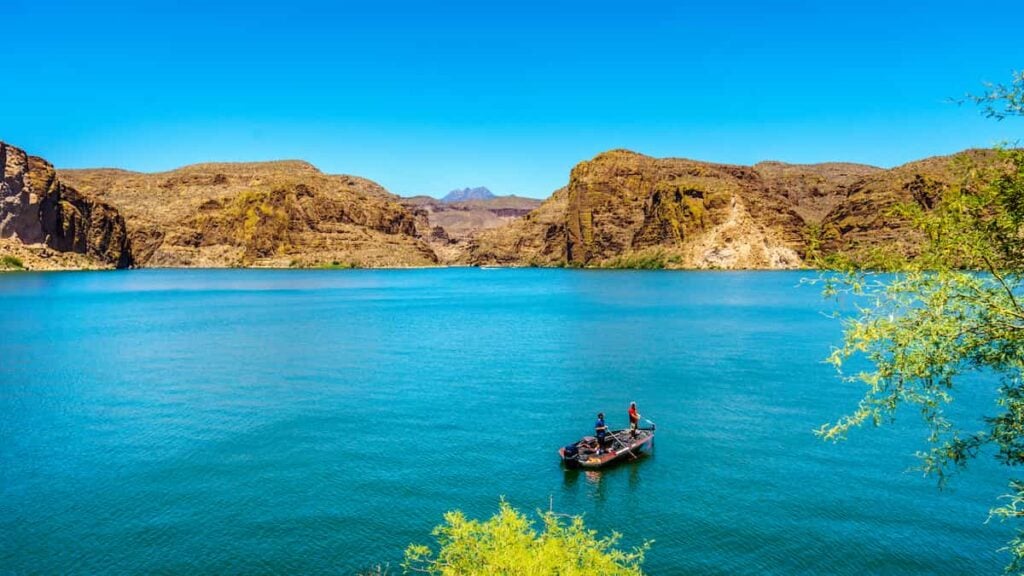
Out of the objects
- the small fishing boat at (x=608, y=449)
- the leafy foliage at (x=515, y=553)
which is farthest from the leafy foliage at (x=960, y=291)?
the small fishing boat at (x=608, y=449)

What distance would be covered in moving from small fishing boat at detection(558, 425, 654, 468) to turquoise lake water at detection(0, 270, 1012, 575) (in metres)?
0.90

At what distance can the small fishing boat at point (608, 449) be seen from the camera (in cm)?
3456

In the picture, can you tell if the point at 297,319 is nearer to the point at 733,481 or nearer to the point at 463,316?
the point at 463,316

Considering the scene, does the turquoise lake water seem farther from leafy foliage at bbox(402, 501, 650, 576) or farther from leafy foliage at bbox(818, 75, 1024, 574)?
leafy foliage at bbox(818, 75, 1024, 574)

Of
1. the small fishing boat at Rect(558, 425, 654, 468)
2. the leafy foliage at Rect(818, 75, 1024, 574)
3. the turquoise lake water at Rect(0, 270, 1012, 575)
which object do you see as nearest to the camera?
the leafy foliage at Rect(818, 75, 1024, 574)

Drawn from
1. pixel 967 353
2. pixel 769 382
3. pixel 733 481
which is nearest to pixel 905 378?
pixel 967 353

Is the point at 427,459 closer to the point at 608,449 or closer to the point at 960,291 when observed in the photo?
the point at 608,449

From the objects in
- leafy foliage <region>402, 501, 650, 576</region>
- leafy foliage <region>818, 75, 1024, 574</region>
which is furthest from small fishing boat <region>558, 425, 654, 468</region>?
leafy foliage <region>818, 75, 1024, 574</region>

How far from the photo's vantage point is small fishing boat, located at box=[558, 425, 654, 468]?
34.6 meters

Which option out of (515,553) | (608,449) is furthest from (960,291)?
(608,449)

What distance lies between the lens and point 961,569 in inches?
949

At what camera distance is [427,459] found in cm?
3569

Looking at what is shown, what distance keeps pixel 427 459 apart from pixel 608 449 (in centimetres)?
1010

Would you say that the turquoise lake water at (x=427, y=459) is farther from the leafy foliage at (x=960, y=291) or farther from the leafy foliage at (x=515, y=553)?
the leafy foliage at (x=960, y=291)
